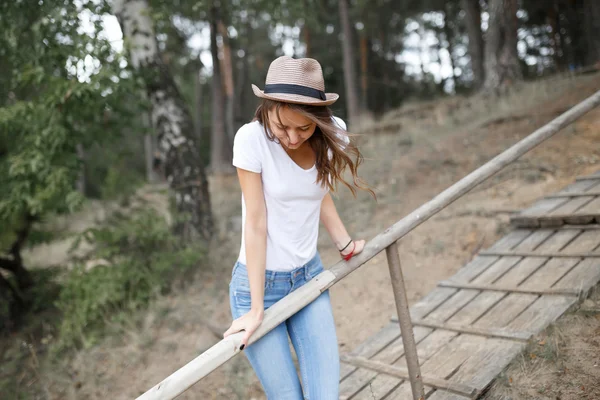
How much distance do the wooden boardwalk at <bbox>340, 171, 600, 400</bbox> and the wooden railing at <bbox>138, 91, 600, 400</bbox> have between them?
0.52 meters

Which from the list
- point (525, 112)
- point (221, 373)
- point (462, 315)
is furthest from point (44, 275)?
point (525, 112)

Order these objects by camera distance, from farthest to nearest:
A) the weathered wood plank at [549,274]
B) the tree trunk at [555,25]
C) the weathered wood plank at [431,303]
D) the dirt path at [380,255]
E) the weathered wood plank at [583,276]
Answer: the tree trunk at [555,25] → the dirt path at [380,255] → the weathered wood plank at [431,303] → the weathered wood plank at [549,274] → the weathered wood plank at [583,276]

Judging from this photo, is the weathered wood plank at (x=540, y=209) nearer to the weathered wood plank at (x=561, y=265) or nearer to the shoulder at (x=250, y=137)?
the weathered wood plank at (x=561, y=265)

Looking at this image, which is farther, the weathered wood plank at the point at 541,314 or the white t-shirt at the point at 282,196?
the weathered wood plank at the point at 541,314

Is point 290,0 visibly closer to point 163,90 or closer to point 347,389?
point 163,90

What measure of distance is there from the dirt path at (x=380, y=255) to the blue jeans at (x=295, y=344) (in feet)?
6.77

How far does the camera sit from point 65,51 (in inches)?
199

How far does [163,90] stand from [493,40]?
7191 mm

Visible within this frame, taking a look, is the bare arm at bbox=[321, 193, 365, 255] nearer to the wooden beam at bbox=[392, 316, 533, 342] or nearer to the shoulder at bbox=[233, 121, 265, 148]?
the shoulder at bbox=[233, 121, 265, 148]

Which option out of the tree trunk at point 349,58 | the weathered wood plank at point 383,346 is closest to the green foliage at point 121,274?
the weathered wood plank at point 383,346

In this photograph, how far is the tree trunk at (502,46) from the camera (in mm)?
9461

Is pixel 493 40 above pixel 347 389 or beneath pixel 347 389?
above

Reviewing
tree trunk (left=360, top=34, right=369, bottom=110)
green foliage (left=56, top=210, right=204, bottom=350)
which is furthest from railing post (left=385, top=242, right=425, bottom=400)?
tree trunk (left=360, top=34, right=369, bottom=110)

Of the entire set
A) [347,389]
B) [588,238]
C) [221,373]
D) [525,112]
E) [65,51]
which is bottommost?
[221,373]
